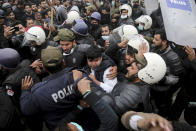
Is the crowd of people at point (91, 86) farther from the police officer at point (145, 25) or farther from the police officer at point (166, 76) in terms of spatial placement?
the police officer at point (145, 25)

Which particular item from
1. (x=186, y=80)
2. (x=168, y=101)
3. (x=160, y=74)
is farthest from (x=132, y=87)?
(x=168, y=101)

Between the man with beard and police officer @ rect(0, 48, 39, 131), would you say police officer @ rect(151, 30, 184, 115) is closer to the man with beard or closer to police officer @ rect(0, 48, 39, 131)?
police officer @ rect(0, 48, 39, 131)

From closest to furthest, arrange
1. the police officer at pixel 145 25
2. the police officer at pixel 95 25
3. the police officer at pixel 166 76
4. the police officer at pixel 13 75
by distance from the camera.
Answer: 1. the police officer at pixel 13 75
2. the police officer at pixel 166 76
3. the police officer at pixel 145 25
4. the police officer at pixel 95 25

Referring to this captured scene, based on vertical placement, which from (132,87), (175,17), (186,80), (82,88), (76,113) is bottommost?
(186,80)

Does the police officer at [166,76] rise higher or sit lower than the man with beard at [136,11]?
lower

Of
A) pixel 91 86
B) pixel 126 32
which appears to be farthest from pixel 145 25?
pixel 91 86

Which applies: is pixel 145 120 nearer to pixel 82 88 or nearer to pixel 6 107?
pixel 82 88

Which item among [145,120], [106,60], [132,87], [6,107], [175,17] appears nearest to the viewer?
[145,120]

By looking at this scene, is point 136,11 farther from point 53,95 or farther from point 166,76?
point 53,95

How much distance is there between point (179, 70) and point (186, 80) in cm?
24

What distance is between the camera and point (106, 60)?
2.69 metres

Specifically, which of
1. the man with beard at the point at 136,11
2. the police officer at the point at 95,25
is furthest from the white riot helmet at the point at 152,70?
the man with beard at the point at 136,11

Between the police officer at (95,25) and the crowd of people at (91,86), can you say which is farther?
the police officer at (95,25)

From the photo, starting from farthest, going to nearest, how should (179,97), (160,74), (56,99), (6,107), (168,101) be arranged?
1. (168,101)
2. (179,97)
3. (160,74)
4. (56,99)
5. (6,107)
